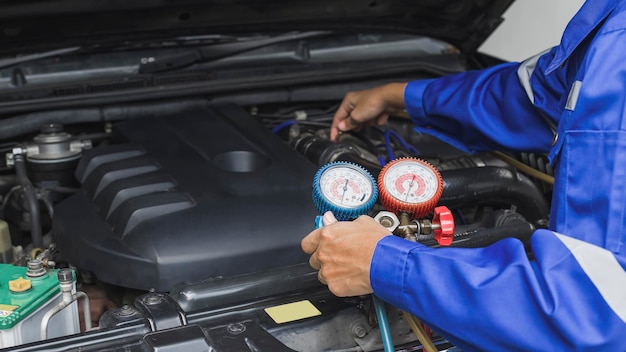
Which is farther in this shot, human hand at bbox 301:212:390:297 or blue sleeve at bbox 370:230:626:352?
human hand at bbox 301:212:390:297

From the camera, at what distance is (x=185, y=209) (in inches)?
55.5

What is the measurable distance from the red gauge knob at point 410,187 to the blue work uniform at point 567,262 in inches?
5.8

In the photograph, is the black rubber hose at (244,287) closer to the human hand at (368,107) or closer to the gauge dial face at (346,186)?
the gauge dial face at (346,186)

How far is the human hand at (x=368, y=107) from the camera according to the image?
5.78 ft

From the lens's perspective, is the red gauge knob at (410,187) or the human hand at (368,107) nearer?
the red gauge knob at (410,187)

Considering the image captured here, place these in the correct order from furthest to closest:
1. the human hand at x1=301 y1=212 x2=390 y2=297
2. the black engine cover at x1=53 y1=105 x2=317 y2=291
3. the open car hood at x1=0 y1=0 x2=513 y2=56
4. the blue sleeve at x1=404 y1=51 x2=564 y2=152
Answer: the open car hood at x1=0 y1=0 x2=513 y2=56
the blue sleeve at x1=404 y1=51 x2=564 y2=152
the black engine cover at x1=53 y1=105 x2=317 y2=291
the human hand at x1=301 y1=212 x2=390 y2=297

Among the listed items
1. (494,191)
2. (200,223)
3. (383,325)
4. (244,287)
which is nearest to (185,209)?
(200,223)

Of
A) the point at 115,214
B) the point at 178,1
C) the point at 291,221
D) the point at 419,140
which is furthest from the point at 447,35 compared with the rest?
the point at 115,214

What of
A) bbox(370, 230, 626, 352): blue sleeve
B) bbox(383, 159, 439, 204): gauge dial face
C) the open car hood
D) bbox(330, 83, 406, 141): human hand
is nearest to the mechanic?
bbox(370, 230, 626, 352): blue sleeve

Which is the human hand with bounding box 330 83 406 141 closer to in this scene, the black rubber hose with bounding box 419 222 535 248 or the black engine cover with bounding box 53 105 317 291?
the black engine cover with bounding box 53 105 317 291

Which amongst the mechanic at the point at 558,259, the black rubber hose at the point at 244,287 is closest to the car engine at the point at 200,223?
the black rubber hose at the point at 244,287

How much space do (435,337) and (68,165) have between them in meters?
0.93

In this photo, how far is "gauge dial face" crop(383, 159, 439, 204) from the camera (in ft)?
4.05

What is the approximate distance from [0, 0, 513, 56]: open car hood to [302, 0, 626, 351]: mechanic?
888 mm
